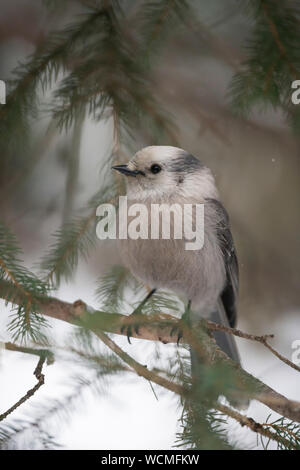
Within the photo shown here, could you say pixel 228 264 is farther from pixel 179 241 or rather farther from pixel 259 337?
pixel 259 337

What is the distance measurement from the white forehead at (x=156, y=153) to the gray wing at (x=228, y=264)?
128 millimetres

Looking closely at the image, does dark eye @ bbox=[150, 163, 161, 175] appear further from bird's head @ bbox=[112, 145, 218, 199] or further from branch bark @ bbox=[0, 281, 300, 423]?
branch bark @ bbox=[0, 281, 300, 423]

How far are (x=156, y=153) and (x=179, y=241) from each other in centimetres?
17

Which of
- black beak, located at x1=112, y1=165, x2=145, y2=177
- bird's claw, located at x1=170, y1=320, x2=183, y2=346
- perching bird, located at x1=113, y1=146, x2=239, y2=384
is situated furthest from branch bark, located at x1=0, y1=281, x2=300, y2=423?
black beak, located at x1=112, y1=165, x2=145, y2=177

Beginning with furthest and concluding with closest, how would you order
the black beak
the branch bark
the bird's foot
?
1. the black beak
2. the bird's foot
3. the branch bark

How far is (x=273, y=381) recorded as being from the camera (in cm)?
107

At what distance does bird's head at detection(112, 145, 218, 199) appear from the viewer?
0.97m

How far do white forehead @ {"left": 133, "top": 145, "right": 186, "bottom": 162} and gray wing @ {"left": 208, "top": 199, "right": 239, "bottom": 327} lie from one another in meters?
0.13

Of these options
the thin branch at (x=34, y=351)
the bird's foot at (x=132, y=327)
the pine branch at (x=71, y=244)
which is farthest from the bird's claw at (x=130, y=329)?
the pine branch at (x=71, y=244)

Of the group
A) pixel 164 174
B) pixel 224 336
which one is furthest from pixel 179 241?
pixel 224 336

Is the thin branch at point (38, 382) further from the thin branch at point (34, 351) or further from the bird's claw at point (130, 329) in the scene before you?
the bird's claw at point (130, 329)

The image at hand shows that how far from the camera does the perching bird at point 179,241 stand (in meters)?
0.97

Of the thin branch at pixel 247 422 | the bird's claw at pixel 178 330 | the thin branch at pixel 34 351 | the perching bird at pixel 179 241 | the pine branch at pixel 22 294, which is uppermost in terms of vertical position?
the perching bird at pixel 179 241

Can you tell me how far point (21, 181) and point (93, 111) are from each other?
29cm
